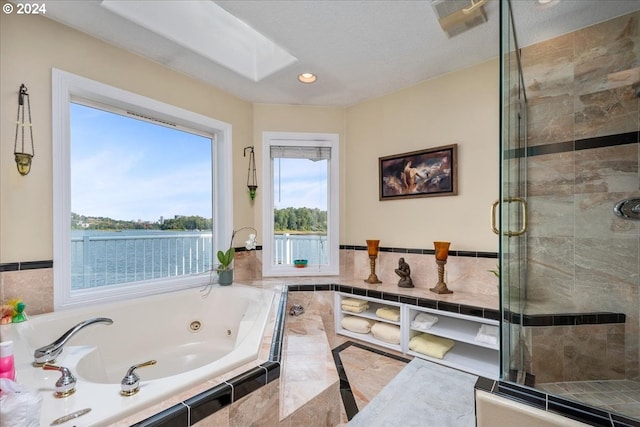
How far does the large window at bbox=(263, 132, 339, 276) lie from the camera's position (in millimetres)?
3209

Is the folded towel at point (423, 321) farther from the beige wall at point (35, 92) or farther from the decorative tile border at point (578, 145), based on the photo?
the beige wall at point (35, 92)

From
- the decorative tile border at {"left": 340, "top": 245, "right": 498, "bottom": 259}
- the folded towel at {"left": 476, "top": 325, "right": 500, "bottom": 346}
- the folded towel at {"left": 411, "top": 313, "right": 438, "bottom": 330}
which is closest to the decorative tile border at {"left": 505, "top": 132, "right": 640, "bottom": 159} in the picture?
the decorative tile border at {"left": 340, "top": 245, "right": 498, "bottom": 259}

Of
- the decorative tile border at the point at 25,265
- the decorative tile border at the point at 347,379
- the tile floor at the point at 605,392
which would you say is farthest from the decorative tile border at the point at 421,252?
the decorative tile border at the point at 25,265

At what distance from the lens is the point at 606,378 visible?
1458mm

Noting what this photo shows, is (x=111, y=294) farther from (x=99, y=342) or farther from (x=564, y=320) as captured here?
(x=564, y=320)

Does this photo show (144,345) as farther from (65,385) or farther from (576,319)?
(576,319)

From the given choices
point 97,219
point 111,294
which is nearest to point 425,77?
point 97,219

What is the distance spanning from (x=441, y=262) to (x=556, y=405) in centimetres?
148

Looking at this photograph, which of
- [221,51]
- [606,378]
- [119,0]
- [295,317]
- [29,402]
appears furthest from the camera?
[295,317]

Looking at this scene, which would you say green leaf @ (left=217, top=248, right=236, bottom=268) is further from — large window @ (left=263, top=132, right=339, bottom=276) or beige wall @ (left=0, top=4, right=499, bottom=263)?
large window @ (left=263, top=132, right=339, bottom=276)

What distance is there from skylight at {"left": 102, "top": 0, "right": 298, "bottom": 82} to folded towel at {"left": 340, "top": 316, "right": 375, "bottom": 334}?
91.4 inches

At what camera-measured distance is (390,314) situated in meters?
2.47

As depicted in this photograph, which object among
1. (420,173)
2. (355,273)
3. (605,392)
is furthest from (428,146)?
(605,392)

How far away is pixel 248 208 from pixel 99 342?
1.68 m
